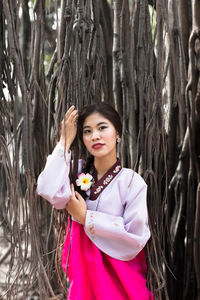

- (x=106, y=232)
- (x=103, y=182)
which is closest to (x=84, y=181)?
(x=103, y=182)

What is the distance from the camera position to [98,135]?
114cm

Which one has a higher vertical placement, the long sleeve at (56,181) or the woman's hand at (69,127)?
the woman's hand at (69,127)

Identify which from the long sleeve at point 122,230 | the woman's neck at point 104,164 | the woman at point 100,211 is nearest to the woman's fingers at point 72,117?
the woman at point 100,211

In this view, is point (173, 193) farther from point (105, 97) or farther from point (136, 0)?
point (136, 0)

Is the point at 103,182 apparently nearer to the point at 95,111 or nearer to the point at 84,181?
the point at 84,181

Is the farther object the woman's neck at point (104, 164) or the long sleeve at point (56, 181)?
the woman's neck at point (104, 164)

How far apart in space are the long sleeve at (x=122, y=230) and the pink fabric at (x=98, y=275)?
1.4 inches

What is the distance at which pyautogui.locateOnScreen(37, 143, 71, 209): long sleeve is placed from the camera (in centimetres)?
109

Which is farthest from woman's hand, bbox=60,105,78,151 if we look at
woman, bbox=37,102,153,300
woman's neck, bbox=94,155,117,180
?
woman's neck, bbox=94,155,117,180

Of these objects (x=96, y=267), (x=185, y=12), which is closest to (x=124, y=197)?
(x=96, y=267)

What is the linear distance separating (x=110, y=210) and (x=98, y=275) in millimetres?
169

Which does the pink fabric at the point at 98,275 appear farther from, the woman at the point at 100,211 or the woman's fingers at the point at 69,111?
the woman's fingers at the point at 69,111

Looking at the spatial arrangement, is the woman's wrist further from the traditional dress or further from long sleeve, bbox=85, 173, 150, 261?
long sleeve, bbox=85, 173, 150, 261

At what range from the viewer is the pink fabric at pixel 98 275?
1.13 meters
